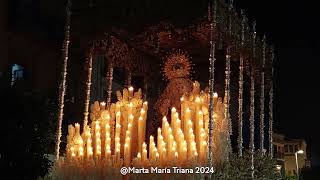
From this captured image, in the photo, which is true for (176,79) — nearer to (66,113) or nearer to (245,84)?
(245,84)

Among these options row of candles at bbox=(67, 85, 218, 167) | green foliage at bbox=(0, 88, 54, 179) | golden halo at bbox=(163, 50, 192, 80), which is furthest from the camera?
golden halo at bbox=(163, 50, 192, 80)

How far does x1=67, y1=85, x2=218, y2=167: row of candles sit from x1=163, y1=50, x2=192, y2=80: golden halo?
0.94 metres

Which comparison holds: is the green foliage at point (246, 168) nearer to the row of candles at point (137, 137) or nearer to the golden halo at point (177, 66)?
the row of candles at point (137, 137)

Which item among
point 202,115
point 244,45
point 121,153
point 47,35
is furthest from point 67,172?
point 47,35

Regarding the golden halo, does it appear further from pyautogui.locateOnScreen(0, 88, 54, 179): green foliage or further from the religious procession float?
pyautogui.locateOnScreen(0, 88, 54, 179): green foliage

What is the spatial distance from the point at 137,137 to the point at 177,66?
69.6 inches

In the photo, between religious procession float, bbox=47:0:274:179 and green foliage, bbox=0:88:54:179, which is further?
religious procession float, bbox=47:0:274:179

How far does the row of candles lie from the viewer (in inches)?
287

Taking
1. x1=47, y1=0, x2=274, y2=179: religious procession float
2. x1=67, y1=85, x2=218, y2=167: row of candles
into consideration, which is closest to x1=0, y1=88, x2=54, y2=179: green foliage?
x1=47, y1=0, x2=274, y2=179: religious procession float

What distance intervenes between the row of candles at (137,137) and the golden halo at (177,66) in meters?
0.94

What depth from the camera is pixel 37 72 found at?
16.5 m

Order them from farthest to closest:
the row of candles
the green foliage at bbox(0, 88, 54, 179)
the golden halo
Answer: the golden halo, the row of candles, the green foliage at bbox(0, 88, 54, 179)

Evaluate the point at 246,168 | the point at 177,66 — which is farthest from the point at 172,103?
the point at 246,168

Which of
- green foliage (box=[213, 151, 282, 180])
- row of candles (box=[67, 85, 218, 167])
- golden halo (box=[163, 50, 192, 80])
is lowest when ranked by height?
green foliage (box=[213, 151, 282, 180])
